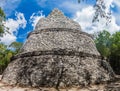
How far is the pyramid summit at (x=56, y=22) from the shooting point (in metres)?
20.7

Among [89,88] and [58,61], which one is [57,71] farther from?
[89,88]

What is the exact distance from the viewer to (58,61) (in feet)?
55.8

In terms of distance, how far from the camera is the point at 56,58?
56.5 ft

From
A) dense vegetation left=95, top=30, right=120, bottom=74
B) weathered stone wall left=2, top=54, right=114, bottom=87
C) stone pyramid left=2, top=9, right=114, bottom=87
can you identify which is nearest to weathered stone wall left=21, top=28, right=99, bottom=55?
stone pyramid left=2, top=9, right=114, bottom=87

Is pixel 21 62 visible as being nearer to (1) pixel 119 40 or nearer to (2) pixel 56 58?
(2) pixel 56 58

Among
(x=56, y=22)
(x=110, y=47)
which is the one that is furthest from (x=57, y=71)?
(x=110, y=47)

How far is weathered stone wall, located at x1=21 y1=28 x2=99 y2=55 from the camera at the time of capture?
18.6m

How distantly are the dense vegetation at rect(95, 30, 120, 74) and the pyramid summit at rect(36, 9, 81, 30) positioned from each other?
16645 millimetres

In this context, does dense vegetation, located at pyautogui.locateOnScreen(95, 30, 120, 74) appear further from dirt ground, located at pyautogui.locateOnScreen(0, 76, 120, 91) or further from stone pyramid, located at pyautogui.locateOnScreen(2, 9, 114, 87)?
dirt ground, located at pyautogui.locateOnScreen(0, 76, 120, 91)

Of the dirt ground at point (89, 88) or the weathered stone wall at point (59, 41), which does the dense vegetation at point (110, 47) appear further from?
the dirt ground at point (89, 88)

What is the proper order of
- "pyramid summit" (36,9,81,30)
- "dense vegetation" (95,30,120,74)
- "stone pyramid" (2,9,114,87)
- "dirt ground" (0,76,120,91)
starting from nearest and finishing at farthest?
"dirt ground" (0,76,120,91) → "stone pyramid" (2,9,114,87) → "pyramid summit" (36,9,81,30) → "dense vegetation" (95,30,120,74)

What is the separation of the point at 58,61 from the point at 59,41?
2409 mm

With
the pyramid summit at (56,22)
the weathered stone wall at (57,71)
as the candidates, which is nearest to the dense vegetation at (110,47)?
the pyramid summit at (56,22)

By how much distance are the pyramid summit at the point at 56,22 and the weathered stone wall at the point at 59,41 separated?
2.45 ft
